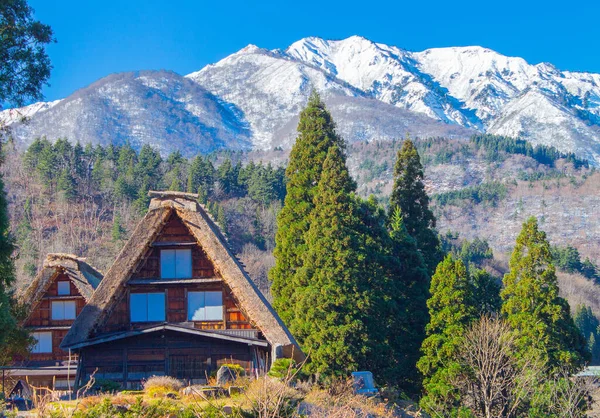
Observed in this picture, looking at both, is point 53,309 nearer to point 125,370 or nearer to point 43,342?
point 43,342

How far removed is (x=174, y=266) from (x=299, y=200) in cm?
1248

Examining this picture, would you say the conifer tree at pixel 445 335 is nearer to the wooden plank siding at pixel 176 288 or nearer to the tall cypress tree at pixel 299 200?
the tall cypress tree at pixel 299 200

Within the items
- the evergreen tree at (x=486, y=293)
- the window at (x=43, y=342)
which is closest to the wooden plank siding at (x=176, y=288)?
the window at (x=43, y=342)

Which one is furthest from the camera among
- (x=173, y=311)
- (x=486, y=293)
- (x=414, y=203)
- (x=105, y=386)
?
(x=414, y=203)

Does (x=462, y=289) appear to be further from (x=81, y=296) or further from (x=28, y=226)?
(x=28, y=226)

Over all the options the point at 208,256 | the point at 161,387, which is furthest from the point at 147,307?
the point at 161,387

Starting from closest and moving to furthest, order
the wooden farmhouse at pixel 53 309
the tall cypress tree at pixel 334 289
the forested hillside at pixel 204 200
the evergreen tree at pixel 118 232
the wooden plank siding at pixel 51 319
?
1. the tall cypress tree at pixel 334 289
2. the wooden farmhouse at pixel 53 309
3. the wooden plank siding at pixel 51 319
4. the evergreen tree at pixel 118 232
5. the forested hillside at pixel 204 200

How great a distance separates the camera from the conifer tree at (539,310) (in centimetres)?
2623

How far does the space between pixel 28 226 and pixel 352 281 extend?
51292 mm

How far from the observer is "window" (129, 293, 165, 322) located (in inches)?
829

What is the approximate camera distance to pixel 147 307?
21.2 m

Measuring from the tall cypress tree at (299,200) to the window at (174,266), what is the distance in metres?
9.19

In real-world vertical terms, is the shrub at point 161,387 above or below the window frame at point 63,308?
below

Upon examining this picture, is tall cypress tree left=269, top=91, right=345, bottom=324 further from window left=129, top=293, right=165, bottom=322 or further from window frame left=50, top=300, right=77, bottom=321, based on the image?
window left=129, top=293, right=165, bottom=322
